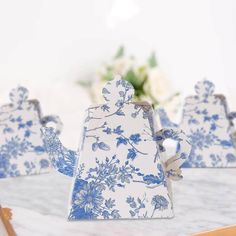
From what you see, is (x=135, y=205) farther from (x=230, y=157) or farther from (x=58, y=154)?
(x=230, y=157)

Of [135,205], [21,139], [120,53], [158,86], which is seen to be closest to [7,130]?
[21,139]

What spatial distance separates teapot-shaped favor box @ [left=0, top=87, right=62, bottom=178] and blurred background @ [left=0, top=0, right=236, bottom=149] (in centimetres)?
149

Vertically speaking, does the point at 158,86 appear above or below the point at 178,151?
below

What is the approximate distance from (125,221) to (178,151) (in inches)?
5.5

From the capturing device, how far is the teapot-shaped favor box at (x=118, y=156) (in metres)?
0.80

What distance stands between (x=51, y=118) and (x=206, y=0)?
211 centimetres

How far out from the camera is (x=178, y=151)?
819mm

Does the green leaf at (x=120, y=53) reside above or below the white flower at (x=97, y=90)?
above

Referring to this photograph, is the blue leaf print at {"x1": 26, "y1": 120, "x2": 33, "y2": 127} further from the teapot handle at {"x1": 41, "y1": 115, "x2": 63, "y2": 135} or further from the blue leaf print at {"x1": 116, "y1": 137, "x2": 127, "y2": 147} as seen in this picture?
the blue leaf print at {"x1": 116, "y1": 137, "x2": 127, "y2": 147}

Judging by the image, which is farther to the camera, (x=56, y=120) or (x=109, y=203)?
(x=56, y=120)

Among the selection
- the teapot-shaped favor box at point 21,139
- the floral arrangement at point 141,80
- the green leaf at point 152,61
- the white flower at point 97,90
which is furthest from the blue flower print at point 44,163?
the green leaf at point 152,61

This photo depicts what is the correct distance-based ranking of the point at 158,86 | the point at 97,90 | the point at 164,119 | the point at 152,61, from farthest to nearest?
the point at 152,61
the point at 97,90
the point at 158,86
the point at 164,119

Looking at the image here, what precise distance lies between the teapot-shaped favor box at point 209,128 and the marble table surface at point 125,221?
0.03 m

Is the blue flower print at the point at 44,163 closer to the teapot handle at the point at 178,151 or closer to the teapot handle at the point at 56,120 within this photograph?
the teapot handle at the point at 56,120
